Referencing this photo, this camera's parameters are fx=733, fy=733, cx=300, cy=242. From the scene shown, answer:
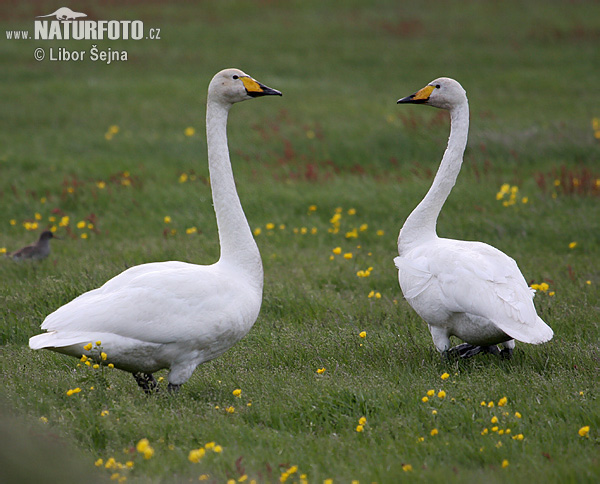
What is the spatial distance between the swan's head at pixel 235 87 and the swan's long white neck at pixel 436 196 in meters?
1.78

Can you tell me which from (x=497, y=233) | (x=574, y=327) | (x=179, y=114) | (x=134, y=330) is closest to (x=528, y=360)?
(x=574, y=327)

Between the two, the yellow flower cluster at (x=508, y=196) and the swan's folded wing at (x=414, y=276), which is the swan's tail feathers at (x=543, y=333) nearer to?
the swan's folded wing at (x=414, y=276)

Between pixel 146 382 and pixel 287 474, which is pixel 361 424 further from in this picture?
pixel 146 382

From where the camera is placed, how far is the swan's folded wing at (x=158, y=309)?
16.8ft

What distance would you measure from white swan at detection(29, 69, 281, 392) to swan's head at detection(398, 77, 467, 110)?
2.34 meters

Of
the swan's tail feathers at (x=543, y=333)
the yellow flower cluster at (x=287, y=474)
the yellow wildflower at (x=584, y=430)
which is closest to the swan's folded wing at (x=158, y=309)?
the yellow flower cluster at (x=287, y=474)

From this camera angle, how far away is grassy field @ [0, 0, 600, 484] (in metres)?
4.45

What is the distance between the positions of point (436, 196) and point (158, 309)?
9.58ft

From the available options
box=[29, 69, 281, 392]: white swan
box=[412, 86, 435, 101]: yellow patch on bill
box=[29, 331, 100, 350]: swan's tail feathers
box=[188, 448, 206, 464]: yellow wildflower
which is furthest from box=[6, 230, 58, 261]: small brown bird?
box=[188, 448, 206, 464]: yellow wildflower

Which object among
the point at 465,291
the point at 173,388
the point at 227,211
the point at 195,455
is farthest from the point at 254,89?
the point at 195,455

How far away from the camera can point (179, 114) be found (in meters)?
17.3

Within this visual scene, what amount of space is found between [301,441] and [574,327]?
10.7ft

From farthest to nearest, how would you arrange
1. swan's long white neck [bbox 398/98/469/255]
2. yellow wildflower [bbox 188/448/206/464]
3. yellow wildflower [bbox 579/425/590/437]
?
swan's long white neck [bbox 398/98/469/255]
yellow wildflower [bbox 579/425/590/437]
yellow wildflower [bbox 188/448/206/464]

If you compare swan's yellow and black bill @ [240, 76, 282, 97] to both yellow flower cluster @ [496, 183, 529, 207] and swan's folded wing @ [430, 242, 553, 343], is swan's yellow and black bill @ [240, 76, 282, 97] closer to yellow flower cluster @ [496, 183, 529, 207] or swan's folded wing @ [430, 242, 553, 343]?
swan's folded wing @ [430, 242, 553, 343]
